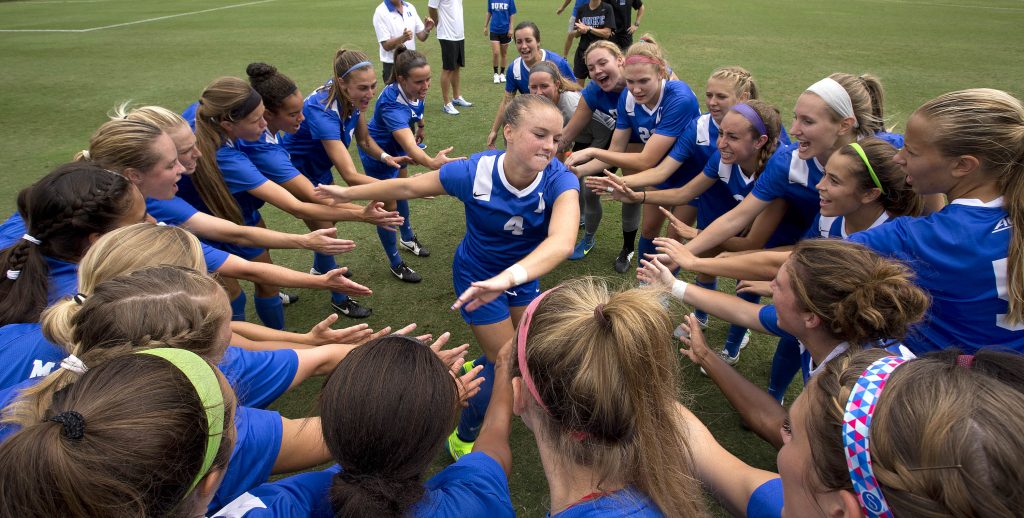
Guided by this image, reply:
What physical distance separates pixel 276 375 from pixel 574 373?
4.59ft

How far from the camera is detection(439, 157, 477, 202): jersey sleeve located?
3.40m

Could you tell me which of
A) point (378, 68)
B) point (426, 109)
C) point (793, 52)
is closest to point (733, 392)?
point (426, 109)

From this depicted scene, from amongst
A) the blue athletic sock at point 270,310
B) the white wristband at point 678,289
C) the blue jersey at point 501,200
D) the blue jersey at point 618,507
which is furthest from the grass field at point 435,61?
the blue jersey at point 501,200

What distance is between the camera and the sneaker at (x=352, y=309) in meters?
4.99

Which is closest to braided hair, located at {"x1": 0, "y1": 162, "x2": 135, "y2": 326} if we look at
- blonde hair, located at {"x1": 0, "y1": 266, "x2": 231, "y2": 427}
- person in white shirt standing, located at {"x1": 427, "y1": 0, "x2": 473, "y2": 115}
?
blonde hair, located at {"x1": 0, "y1": 266, "x2": 231, "y2": 427}

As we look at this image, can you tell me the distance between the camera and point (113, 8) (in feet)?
77.6

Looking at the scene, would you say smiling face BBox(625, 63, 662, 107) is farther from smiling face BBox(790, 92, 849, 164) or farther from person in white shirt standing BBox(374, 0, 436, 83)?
person in white shirt standing BBox(374, 0, 436, 83)

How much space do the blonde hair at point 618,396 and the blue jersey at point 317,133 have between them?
373 cm

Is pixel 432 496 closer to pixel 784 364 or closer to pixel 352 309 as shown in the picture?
pixel 784 364

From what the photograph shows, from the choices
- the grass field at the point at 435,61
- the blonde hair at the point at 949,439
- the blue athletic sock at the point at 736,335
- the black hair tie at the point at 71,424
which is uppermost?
the blonde hair at the point at 949,439

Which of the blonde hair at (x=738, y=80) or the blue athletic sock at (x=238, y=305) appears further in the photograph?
the blonde hair at (x=738, y=80)

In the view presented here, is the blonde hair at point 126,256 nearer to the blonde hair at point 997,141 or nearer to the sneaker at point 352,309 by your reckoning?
the sneaker at point 352,309

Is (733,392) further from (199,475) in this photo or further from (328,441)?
(199,475)

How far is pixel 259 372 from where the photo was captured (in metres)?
2.37
